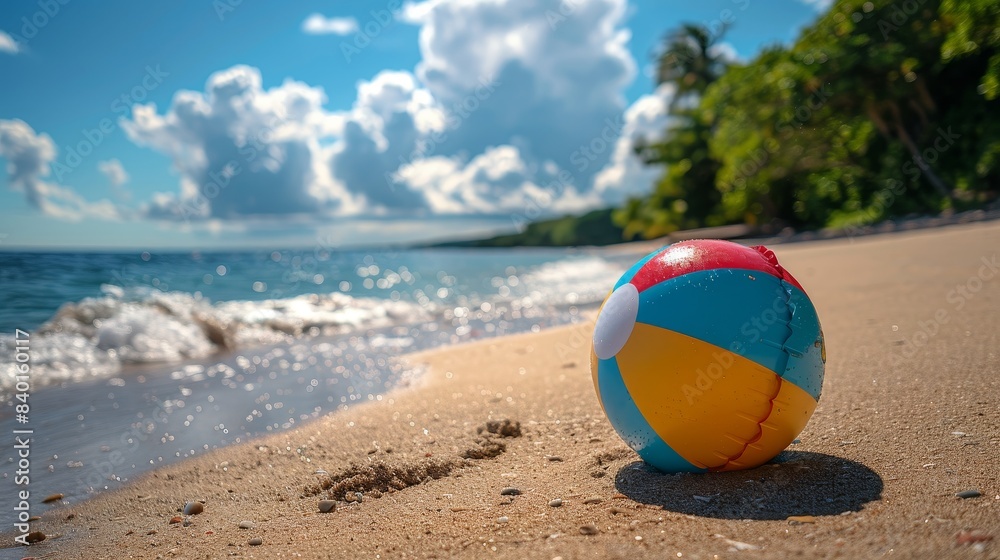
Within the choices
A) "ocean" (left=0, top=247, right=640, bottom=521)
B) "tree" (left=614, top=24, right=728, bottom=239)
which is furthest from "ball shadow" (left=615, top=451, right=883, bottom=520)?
"tree" (left=614, top=24, right=728, bottom=239)

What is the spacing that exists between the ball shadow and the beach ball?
92mm

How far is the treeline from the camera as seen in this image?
63.3 ft

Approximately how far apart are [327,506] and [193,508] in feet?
2.75

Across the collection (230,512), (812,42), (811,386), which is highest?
(812,42)

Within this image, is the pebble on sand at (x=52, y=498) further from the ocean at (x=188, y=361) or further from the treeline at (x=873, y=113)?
the treeline at (x=873, y=113)

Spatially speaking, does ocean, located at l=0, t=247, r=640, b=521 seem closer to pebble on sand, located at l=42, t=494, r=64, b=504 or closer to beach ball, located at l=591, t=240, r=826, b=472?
pebble on sand, located at l=42, t=494, r=64, b=504

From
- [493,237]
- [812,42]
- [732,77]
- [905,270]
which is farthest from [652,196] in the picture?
[493,237]

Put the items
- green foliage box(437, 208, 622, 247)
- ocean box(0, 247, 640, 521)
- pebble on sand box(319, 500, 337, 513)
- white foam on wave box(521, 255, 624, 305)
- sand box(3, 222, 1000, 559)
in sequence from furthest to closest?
green foliage box(437, 208, 622, 247) < white foam on wave box(521, 255, 624, 305) < ocean box(0, 247, 640, 521) < pebble on sand box(319, 500, 337, 513) < sand box(3, 222, 1000, 559)

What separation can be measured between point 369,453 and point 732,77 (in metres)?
28.2

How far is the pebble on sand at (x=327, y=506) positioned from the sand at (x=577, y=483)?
7 centimetres

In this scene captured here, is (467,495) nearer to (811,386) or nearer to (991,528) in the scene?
(811,386)

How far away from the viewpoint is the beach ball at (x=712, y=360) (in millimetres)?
2875

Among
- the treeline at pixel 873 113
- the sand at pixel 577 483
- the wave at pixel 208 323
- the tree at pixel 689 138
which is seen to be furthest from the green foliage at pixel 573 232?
the sand at pixel 577 483

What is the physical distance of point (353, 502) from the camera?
11.1ft
